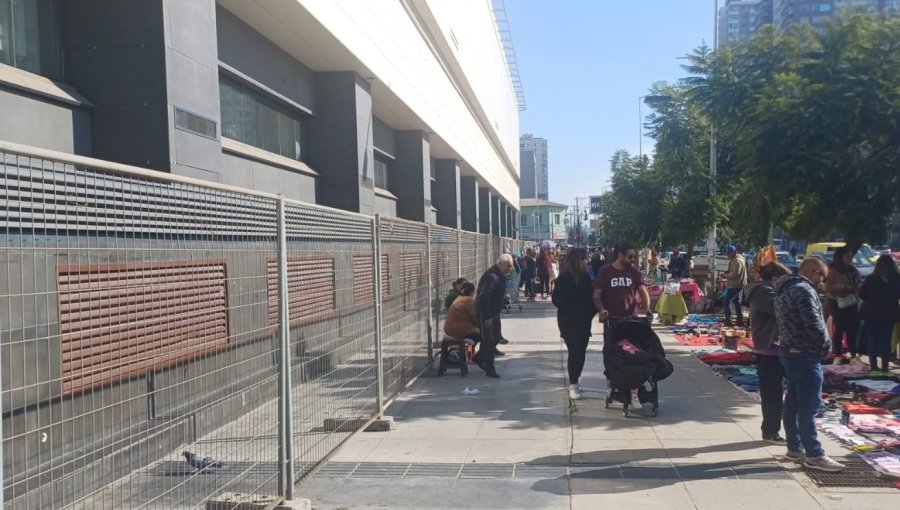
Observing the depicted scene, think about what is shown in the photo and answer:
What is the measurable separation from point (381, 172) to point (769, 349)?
1633 centimetres

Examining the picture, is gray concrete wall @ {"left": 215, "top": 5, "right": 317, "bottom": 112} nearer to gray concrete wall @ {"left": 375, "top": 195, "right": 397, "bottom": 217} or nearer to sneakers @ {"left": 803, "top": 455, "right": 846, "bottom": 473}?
gray concrete wall @ {"left": 375, "top": 195, "right": 397, "bottom": 217}

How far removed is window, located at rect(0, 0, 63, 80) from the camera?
7.12 meters

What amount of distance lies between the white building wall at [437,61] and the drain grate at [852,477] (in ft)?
31.4

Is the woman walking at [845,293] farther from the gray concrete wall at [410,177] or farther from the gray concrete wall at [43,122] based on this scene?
the gray concrete wall at [410,177]

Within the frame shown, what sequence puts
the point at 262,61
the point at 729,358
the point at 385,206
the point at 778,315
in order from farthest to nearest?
the point at 385,206 < the point at 262,61 < the point at 729,358 < the point at 778,315

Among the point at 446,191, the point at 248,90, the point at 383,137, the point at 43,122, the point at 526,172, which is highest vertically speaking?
the point at 526,172

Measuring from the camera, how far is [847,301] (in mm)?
11031

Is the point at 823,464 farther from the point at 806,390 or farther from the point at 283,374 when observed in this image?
the point at 283,374

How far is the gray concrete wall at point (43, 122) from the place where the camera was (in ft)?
22.2

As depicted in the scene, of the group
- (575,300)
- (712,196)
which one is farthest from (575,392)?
(712,196)

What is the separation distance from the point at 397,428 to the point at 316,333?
7.75 feet

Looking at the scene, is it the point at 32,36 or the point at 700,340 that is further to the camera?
the point at 700,340

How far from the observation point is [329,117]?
15.7 meters

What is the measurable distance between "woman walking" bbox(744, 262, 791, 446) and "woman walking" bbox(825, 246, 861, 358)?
483cm
